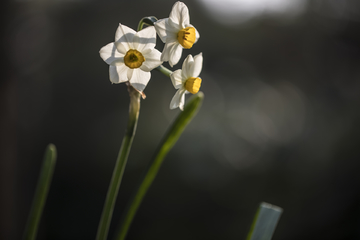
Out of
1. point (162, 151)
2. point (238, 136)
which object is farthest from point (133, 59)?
point (238, 136)

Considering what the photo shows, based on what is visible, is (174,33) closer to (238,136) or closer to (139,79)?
(139,79)

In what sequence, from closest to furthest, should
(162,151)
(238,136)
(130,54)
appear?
(130,54)
(162,151)
(238,136)

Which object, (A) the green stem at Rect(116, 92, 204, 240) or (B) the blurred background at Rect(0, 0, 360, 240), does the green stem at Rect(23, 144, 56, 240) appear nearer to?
(A) the green stem at Rect(116, 92, 204, 240)

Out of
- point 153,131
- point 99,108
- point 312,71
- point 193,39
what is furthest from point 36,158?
point 312,71

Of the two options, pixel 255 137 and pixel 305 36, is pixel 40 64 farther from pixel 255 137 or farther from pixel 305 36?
pixel 305 36

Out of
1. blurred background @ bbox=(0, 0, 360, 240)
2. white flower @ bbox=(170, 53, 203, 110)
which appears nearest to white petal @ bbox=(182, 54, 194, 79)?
white flower @ bbox=(170, 53, 203, 110)
